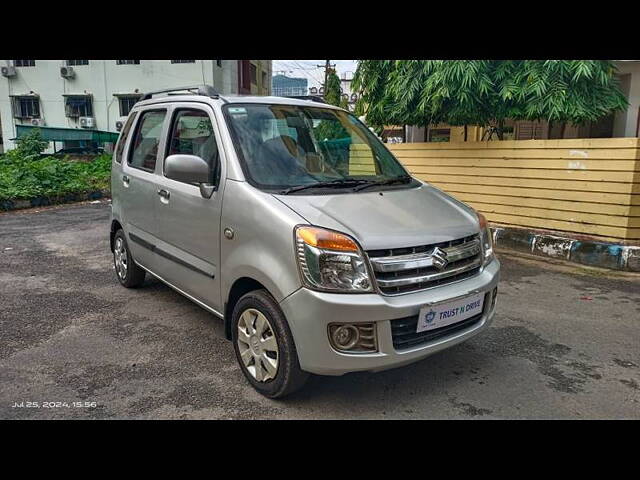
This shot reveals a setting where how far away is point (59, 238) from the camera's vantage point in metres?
7.87

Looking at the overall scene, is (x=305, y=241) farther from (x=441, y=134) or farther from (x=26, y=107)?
(x=26, y=107)

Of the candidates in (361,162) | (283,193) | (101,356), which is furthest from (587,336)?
(101,356)

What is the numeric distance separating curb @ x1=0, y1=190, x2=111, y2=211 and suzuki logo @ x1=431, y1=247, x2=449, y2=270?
1088 centimetres

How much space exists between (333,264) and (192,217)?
1383 mm

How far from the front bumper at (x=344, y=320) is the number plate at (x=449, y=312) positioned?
6 centimetres

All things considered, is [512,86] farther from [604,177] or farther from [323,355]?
[323,355]

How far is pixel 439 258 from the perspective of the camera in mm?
2748

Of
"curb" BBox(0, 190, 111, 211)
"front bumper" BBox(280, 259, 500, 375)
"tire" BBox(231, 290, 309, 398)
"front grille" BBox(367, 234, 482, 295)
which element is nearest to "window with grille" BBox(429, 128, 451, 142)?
"curb" BBox(0, 190, 111, 211)

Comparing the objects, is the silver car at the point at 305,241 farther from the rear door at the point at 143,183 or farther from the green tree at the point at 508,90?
the green tree at the point at 508,90

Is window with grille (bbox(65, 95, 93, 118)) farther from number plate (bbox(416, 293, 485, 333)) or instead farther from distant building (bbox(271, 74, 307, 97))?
number plate (bbox(416, 293, 485, 333))

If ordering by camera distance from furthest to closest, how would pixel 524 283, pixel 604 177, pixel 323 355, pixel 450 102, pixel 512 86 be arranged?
pixel 450 102
pixel 512 86
pixel 604 177
pixel 524 283
pixel 323 355

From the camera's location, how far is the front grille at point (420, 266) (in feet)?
8.50

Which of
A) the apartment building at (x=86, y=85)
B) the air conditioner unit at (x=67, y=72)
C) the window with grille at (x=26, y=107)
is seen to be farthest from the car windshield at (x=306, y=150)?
the window with grille at (x=26, y=107)

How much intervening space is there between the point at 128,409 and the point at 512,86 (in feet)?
20.5
